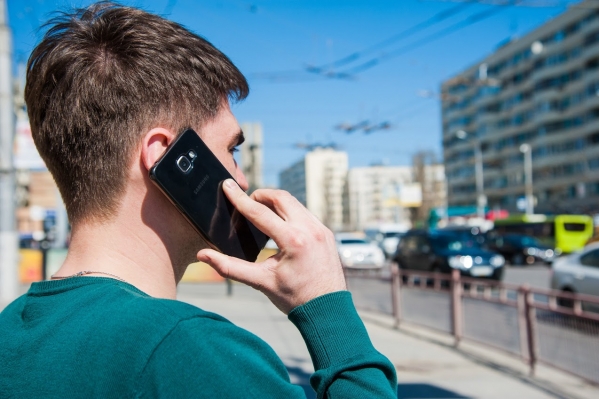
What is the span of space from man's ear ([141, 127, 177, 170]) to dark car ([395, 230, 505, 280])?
61.3 feet

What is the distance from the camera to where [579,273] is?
12.3m

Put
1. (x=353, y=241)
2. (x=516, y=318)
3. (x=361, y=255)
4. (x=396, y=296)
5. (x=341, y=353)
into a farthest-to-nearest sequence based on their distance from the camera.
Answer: (x=353, y=241) < (x=361, y=255) < (x=396, y=296) < (x=516, y=318) < (x=341, y=353)

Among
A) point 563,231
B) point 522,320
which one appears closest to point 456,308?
point 522,320

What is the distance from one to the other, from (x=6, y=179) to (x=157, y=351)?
1119 centimetres

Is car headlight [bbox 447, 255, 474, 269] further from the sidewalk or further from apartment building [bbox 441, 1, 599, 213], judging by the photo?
apartment building [bbox 441, 1, 599, 213]

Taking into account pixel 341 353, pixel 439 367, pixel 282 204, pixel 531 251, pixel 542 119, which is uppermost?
pixel 542 119

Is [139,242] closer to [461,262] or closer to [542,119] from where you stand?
[461,262]

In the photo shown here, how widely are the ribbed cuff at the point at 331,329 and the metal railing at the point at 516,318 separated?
630 cm

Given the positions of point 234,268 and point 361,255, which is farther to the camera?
point 361,255

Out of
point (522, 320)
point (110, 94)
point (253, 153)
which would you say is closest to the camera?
point (110, 94)

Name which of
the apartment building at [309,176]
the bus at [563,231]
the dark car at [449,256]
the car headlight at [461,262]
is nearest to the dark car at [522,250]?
the bus at [563,231]

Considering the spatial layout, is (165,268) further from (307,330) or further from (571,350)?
(571,350)

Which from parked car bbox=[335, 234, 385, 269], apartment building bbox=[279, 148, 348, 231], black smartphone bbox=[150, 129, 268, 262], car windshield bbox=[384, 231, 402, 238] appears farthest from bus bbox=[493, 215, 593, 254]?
black smartphone bbox=[150, 129, 268, 262]

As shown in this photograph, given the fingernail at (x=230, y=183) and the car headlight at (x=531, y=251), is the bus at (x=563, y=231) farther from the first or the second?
the fingernail at (x=230, y=183)
